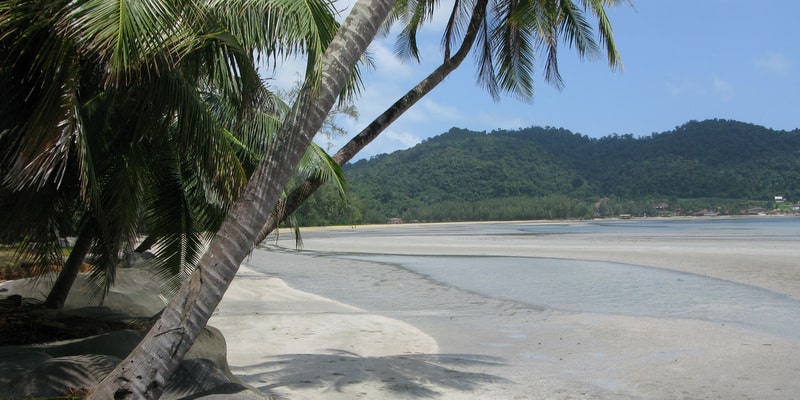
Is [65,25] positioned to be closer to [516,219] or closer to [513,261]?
[513,261]

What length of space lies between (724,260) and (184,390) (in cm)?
2497

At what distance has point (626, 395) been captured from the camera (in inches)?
275

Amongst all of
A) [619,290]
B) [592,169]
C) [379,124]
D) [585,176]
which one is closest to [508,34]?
[379,124]

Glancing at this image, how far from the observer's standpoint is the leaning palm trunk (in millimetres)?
4176

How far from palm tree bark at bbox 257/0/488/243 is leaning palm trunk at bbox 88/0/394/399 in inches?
62.3

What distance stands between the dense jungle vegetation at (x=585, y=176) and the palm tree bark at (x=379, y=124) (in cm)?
9170

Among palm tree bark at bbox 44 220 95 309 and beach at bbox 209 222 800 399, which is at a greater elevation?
palm tree bark at bbox 44 220 95 309

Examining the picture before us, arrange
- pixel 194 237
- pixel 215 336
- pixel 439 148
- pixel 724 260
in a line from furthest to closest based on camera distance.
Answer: pixel 439 148
pixel 724 260
pixel 194 237
pixel 215 336

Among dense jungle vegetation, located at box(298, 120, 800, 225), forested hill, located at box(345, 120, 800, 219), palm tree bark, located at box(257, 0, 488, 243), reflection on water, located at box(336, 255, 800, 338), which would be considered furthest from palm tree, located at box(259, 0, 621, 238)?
forested hill, located at box(345, 120, 800, 219)

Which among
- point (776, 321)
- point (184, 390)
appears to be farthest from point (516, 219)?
point (184, 390)

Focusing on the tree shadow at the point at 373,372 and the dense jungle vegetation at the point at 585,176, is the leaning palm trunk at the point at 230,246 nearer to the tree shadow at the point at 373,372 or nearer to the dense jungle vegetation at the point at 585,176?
the tree shadow at the point at 373,372

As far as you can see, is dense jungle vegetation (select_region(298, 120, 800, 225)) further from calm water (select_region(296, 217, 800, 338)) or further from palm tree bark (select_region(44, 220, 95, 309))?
palm tree bark (select_region(44, 220, 95, 309))

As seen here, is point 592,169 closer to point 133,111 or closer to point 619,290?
point 619,290

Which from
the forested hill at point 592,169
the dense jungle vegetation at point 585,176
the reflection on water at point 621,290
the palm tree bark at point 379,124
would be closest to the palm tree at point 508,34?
the palm tree bark at point 379,124
